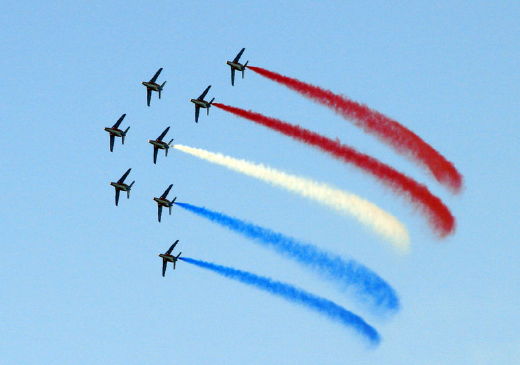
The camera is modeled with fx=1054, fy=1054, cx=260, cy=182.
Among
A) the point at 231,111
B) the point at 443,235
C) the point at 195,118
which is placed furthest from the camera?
the point at 195,118

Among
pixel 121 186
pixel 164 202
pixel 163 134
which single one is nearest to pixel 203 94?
pixel 163 134

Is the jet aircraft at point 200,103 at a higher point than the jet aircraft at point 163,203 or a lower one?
higher

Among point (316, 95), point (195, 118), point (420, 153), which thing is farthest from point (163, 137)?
point (420, 153)

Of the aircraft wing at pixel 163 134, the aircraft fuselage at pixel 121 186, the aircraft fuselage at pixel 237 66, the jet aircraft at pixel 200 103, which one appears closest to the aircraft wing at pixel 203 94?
the jet aircraft at pixel 200 103

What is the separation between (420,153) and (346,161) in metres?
5.36

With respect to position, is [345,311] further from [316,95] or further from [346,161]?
[316,95]

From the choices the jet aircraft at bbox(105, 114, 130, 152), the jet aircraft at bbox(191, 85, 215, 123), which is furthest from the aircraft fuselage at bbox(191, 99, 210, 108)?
the jet aircraft at bbox(105, 114, 130, 152)

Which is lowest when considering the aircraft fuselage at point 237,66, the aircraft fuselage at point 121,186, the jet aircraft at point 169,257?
the jet aircraft at point 169,257

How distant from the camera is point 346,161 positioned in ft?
246

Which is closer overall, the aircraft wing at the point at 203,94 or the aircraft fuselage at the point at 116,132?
the aircraft wing at the point at 203,94

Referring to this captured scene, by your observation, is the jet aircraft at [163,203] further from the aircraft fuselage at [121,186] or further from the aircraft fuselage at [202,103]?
the aircraft fuselage at [202,103]

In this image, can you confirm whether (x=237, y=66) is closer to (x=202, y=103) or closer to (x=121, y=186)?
(x=202, y=103)

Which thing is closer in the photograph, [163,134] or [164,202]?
[164,202]

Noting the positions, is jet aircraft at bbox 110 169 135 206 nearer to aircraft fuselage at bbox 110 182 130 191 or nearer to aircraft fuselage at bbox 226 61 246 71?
aircraft fuselage at bbox 110 182 130 191
